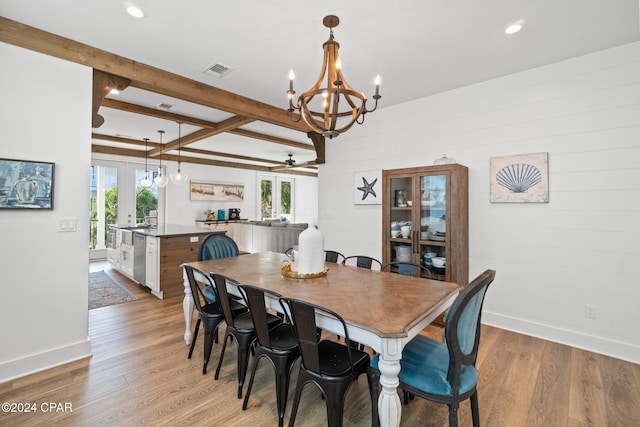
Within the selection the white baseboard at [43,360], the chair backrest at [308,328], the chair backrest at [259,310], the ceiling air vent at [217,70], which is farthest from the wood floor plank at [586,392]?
the ceiling air vent at [217,70]

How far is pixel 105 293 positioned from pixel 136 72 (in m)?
3.18

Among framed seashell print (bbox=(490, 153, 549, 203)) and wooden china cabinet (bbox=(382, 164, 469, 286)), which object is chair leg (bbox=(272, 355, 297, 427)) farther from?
framed seashell print (bbox=(490, 153, 549, 203))

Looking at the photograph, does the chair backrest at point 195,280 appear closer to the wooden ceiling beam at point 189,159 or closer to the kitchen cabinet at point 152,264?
the kitchen cabinet at point 152,264

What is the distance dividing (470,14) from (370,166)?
227cm

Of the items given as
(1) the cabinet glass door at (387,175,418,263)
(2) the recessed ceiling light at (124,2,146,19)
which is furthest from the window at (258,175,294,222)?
(2) the recessed ceiling light at (124,2,146,19)

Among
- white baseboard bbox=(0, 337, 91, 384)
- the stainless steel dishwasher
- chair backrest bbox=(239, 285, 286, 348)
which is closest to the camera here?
chair backrest bbox=(239, 285, 286, 348)

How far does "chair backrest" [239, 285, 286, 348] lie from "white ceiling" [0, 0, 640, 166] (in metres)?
1.93

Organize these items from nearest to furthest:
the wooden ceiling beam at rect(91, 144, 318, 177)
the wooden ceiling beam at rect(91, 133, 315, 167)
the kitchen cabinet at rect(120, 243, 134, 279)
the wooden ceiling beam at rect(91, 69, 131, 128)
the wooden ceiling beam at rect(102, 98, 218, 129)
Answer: the wooden ceiling beam at rect(91, 69, 131, 128)
the wooden ceiling beam at rect(102, 98, 218, 129)
the kitchen cabinet at rect(120, 243, 134, 279)
the wooden ceiling beam at rect(91, 133, 315, 167)
the wooden ceiling beam at rect(91, 144, 318, 177)

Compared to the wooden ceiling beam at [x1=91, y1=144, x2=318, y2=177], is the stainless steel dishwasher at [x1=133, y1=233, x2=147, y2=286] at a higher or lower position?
lower

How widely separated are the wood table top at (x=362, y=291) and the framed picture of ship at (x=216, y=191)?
6.09 meters

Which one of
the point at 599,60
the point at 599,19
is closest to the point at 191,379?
the point at 599,19

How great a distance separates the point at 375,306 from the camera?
5.38 feet

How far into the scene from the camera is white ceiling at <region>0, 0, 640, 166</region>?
2084 millimetres

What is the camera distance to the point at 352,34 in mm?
2385
